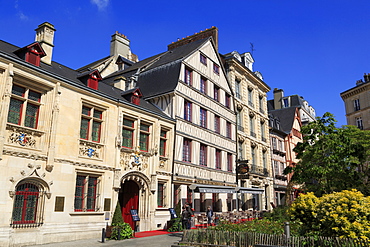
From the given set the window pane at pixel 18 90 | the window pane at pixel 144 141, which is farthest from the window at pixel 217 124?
the window pane at pixel 18 90

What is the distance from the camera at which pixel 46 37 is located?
1556cm

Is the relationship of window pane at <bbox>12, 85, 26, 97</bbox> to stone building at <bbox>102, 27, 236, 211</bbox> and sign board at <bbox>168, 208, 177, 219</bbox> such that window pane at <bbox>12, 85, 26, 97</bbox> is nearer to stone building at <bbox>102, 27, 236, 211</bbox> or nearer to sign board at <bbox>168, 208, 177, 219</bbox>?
stone building at <bbox>102, 27, 236, 211</bbox>

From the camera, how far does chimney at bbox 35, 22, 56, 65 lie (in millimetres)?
15367

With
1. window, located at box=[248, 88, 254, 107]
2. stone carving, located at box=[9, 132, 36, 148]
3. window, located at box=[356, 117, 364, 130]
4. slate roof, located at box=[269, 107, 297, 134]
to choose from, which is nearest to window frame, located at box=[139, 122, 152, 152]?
stone carving, located at box=[9, 132, 36, 148]

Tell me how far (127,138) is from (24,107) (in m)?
5.69

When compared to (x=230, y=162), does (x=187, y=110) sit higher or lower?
higher

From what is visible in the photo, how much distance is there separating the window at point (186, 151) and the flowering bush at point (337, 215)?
34.1 feet

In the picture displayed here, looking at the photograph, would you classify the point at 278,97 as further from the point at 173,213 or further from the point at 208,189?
the point at 173,213

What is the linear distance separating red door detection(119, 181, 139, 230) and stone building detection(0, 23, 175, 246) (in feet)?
0.18

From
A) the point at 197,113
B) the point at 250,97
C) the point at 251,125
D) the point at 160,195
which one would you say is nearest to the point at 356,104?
the point at 250,97

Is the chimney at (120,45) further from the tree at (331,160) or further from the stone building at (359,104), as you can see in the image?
the stone building at (359,104)

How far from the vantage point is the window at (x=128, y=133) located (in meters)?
16.9

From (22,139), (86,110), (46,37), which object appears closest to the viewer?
(22,139)

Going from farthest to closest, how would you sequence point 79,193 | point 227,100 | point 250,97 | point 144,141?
point 250,97 < point 227,100 < point 144,141 < point 79,193
